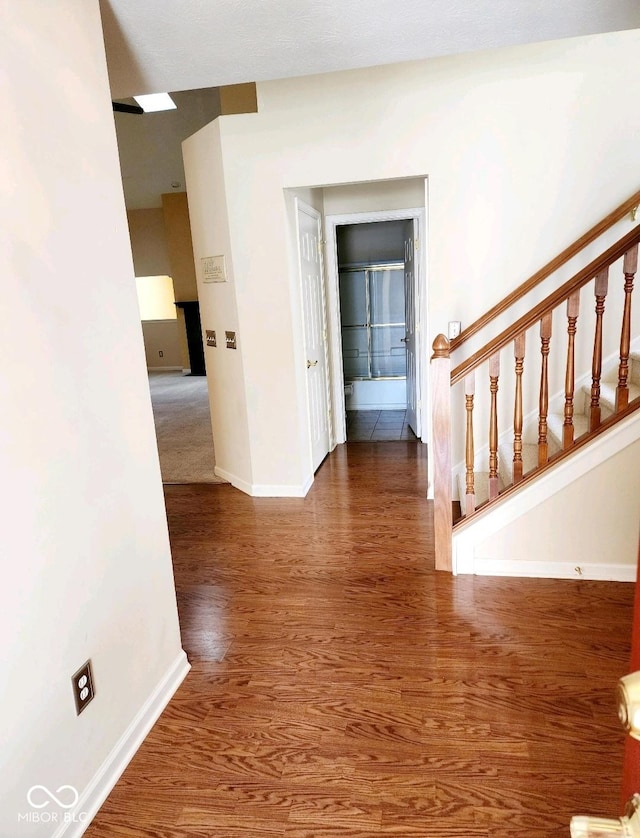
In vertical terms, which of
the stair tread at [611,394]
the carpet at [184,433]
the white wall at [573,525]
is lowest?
the carpet at [184,433]

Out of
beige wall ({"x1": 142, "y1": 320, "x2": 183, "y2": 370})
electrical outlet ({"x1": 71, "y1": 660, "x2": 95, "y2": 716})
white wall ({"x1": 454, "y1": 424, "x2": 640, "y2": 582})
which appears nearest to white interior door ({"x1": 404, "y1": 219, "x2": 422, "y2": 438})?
white wall ({"x1": 454, "y1": 424, "x2": 640, "y2": 582})

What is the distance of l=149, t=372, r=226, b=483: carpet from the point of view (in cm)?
481

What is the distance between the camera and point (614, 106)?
3182 mm

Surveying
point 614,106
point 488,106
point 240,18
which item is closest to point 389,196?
point 488,106

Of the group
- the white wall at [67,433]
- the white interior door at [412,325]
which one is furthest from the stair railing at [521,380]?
the white interior door at [412,325]

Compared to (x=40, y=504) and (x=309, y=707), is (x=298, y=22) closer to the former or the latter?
(x=40, y=504)

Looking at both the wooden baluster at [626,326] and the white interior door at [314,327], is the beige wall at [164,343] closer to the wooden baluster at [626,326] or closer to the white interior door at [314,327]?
the white interior door at [314,327]

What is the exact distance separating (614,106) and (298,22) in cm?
224

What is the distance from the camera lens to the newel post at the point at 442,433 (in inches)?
106

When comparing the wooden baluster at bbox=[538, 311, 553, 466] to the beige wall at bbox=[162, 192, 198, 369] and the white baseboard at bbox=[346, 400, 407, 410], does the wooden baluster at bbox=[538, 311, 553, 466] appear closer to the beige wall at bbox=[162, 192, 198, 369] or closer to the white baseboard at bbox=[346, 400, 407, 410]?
the white baseboard at bbox=[346, 400, 407, 410]

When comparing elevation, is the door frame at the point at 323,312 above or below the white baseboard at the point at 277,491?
above

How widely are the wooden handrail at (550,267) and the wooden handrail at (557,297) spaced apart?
0.60m

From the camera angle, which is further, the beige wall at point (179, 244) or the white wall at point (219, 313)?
the beige wall at point (179, 244)

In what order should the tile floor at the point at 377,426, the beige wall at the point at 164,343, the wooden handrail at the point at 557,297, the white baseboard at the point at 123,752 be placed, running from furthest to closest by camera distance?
the beige wall at the point at 164,343 → the tile floor at the point at 377,426 → the wooden handrail at the point at 557,297 → the white baseboard at the point at 123,752
